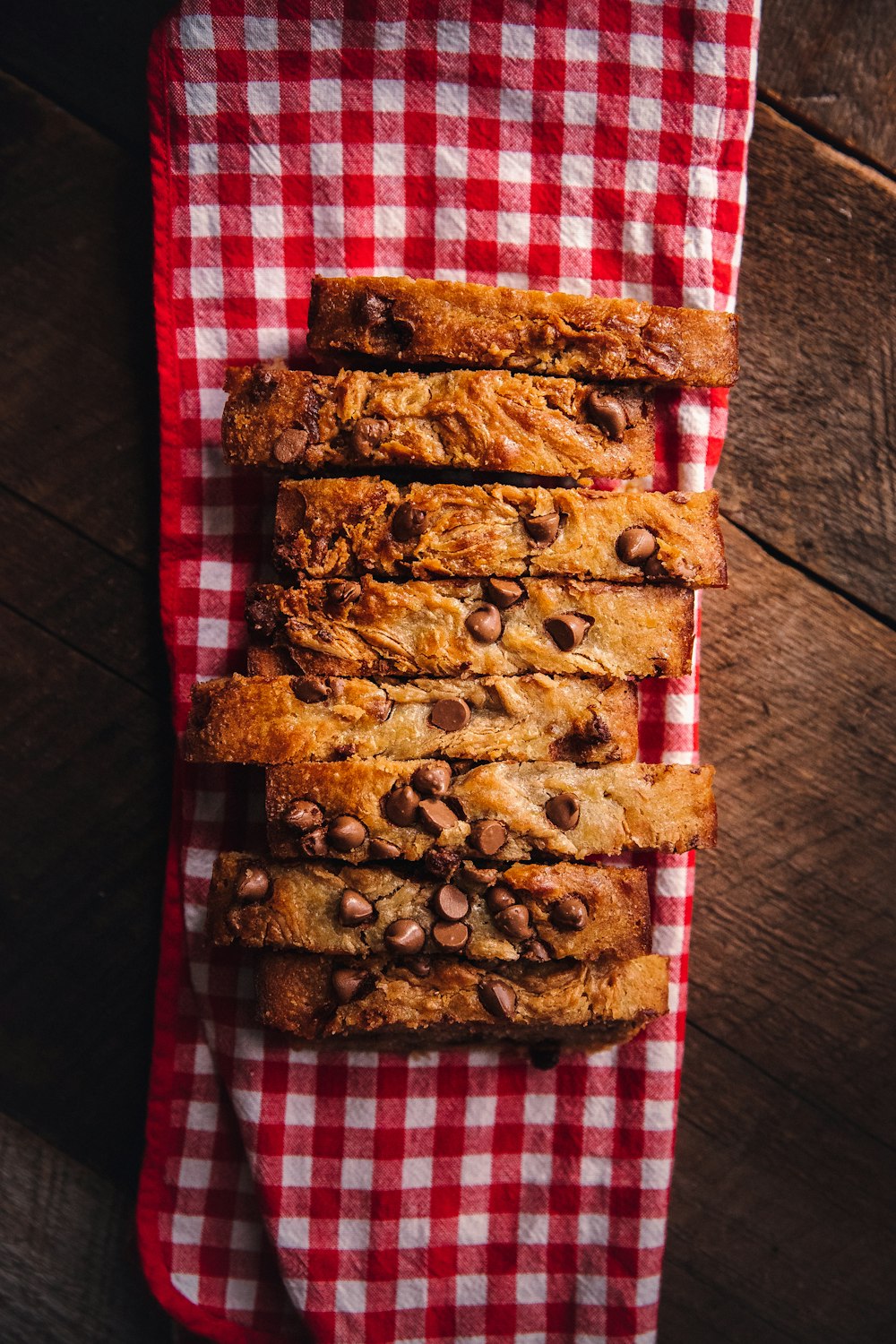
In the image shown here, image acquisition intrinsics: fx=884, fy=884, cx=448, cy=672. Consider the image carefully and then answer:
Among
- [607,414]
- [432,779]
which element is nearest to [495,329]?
[607,414]

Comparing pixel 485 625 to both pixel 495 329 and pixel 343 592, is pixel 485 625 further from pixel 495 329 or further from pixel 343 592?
pixel 495 329

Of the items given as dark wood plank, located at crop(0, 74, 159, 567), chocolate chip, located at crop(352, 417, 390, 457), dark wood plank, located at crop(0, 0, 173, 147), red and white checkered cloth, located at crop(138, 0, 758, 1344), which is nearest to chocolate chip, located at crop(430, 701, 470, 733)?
chocolate chip, located at crop(352, 417, 390, 457)

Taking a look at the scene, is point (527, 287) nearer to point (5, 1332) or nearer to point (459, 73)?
point (459, 73)

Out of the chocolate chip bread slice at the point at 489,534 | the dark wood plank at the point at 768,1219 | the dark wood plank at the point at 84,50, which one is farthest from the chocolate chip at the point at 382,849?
the dark wood plank at the point at 84,50

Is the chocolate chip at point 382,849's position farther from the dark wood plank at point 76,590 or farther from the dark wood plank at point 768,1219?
the dark wood plank at point 768,1219

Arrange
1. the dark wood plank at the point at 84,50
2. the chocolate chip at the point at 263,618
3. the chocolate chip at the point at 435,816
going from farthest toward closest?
the dark wood plank at the point at 84,50 < the chocolate chip at the point at 263,618 < the chocolate chip at the point at 435,816

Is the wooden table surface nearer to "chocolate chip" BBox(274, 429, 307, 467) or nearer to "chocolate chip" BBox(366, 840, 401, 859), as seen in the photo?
"chocolate chip" BBox(274, 429, 307, 467)

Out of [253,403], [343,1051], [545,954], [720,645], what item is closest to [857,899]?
[720,645]

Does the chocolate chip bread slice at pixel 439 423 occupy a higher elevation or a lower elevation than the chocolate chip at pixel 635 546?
higher
